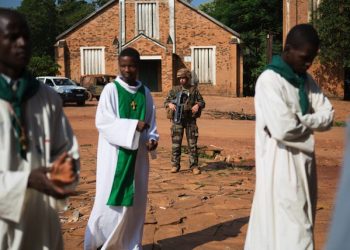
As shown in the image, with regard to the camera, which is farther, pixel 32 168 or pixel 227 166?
pixel 227 166

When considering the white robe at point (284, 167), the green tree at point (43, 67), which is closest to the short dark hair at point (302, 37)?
the white robe at point (284, 167)

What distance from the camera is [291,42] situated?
4.06 meters

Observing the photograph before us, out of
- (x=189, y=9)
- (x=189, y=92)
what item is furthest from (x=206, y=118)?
(x=189, y=9)

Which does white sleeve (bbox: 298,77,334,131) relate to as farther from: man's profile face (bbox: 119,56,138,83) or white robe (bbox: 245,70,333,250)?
man's profile face (bbox: 119,56,138,83)

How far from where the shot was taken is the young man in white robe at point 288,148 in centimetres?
396

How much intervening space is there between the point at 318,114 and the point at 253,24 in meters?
36.5

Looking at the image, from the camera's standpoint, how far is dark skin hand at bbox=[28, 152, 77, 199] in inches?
96.2

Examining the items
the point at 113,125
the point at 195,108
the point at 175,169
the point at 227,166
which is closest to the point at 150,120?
the point at 113,125

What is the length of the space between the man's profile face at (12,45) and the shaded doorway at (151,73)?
33129 mm

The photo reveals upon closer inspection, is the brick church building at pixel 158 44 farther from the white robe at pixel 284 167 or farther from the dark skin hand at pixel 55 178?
the dark skin hand at pixel 55 178

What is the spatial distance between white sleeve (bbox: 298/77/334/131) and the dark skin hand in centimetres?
215


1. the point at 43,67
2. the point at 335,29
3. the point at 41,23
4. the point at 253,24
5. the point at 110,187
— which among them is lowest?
the point at 110,187

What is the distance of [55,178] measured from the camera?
2438mm

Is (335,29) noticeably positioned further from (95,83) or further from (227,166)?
(227,166)
